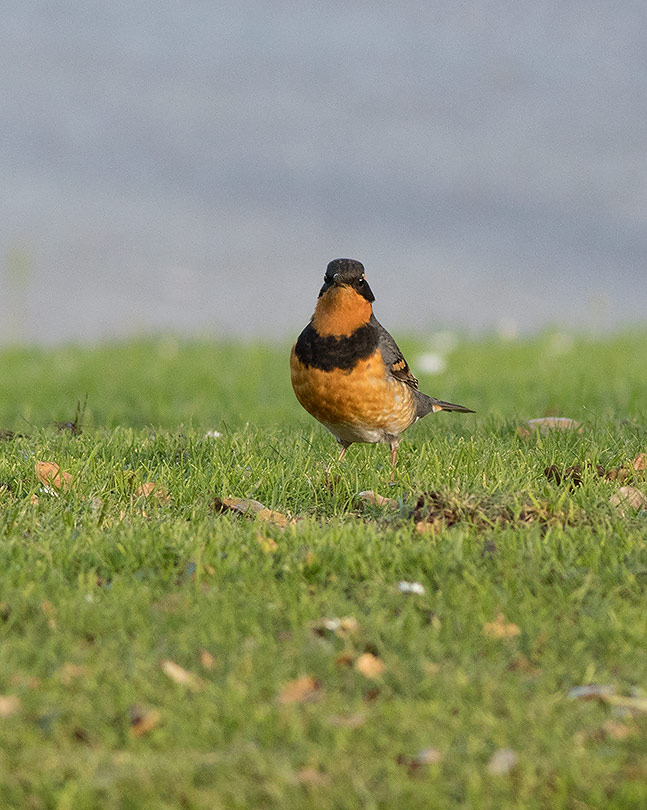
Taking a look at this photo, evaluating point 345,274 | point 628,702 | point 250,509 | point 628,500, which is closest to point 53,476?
point 250,509

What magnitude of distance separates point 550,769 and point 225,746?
118 cm

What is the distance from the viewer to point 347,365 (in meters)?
6.87

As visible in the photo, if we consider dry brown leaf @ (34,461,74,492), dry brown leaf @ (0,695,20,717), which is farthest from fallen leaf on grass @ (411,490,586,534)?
dry brown leaf @ (0,695,20,717)

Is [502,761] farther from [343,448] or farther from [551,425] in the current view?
[551,425]

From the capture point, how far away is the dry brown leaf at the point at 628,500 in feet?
18.8

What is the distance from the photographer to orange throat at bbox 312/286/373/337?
6.94 metres

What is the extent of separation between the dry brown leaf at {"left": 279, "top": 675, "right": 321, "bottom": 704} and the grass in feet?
0.12

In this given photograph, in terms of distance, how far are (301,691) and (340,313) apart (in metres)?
3.50

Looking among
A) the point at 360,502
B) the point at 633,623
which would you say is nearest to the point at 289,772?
the point at 633,623

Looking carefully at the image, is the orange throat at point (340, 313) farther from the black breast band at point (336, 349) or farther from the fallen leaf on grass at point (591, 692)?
the fallen leaf on grass at point (591, 692)

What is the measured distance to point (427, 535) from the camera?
5320 millimetres

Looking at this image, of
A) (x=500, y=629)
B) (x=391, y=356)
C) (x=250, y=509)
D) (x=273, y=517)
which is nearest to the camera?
(x=500, y=629)

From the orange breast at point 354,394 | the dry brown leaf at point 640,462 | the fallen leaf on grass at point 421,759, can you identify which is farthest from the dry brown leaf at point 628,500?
the fallen leaf on grass at point 421,759

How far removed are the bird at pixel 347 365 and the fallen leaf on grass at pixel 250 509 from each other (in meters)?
1.14
